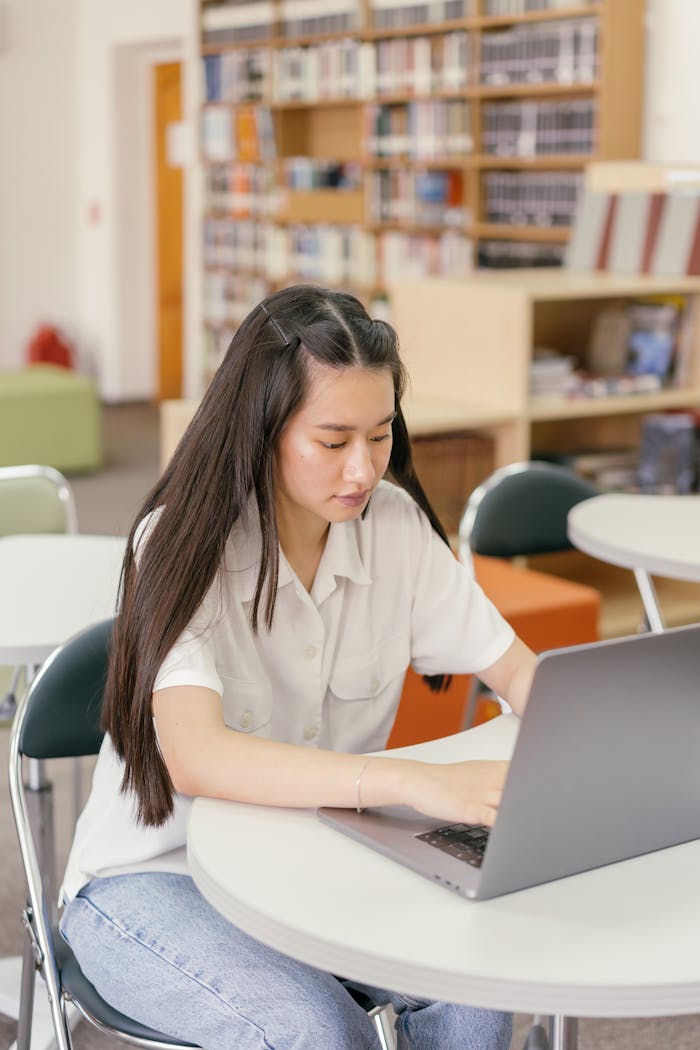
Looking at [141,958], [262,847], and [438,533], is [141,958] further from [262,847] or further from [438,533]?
[438,533]

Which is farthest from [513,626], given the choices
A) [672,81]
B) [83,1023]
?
[672,81]

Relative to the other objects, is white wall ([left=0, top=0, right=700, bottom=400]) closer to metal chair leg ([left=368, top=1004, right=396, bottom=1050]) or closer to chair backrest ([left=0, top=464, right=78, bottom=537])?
chair backrest ([left=0, top=464, right=78, bottom=537])

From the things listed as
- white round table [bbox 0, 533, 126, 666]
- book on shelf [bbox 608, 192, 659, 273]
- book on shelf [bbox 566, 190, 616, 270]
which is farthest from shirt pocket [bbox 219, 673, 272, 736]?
book on shelf [bbox 566, 190, 616, 270]

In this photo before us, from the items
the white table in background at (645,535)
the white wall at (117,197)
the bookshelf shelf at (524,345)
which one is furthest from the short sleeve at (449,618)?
the white wall at (117,197)

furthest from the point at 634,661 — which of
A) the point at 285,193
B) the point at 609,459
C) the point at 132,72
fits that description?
the point at 132,72

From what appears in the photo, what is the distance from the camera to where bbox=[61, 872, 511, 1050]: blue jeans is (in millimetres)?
1435

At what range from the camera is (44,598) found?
249 centimetres

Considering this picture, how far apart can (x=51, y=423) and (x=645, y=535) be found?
16.5 feet

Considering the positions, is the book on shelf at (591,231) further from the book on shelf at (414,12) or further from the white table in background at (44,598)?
the white table in background at (44,598)

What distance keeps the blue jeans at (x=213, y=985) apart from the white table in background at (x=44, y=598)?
65 centimetres

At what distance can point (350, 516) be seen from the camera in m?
1.65

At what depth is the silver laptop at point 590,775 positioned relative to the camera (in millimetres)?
1205

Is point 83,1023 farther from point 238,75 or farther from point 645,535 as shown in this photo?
point 238,75

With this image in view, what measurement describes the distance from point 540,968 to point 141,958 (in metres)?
0.52
